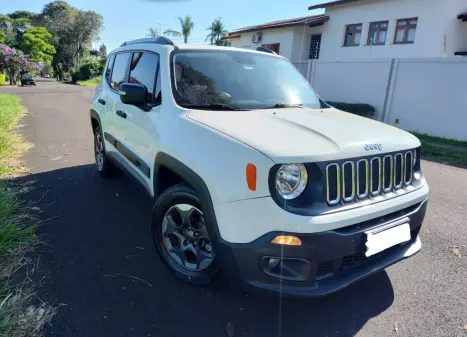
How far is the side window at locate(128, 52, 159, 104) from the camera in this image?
3.31 metres

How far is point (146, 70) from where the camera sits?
3.58m

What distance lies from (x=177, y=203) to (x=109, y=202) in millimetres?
2166

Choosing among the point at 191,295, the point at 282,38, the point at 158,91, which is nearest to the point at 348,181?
the point at 191,295

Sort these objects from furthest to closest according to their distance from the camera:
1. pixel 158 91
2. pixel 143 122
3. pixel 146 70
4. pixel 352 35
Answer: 1. pixel 352 35
2. pixel 146 70
3. pixel 143 122
4. pixel 158 91

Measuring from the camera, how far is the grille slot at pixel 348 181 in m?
2.19

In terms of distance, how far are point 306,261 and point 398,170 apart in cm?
108

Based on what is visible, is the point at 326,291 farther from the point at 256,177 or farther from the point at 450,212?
the point at 450,212

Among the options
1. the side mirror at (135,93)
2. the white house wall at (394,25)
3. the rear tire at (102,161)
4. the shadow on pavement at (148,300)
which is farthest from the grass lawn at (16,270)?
the white house wall at (394,25)

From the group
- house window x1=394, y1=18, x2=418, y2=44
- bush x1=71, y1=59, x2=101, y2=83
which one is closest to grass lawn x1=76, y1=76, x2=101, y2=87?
bush x1=71, y1=59, x2=101, y2=83

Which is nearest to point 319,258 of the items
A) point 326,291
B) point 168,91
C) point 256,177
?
point 326,291

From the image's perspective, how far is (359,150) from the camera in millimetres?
2252

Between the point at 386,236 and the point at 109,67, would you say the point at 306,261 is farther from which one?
the point at 109,67

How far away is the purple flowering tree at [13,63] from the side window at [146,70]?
4015 centimetres

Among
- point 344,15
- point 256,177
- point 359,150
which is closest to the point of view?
point 256,177
